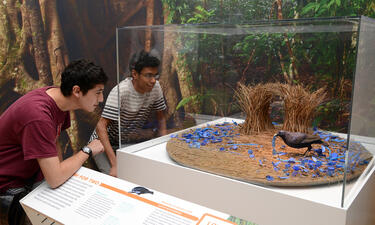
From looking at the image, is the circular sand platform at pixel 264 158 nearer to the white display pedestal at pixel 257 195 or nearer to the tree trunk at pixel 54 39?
the white display pedestal at pixel 257 195

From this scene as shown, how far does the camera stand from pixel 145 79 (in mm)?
1857

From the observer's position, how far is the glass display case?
4.38 ft

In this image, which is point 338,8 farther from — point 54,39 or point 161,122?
point 54,39

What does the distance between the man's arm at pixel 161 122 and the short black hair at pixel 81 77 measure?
1.78 ft

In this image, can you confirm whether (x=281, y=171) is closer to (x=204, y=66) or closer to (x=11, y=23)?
(x=204, y=66)

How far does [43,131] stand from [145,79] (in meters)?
0.71

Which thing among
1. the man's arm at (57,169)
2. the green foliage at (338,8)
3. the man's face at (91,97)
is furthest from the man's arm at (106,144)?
the green foliage at (338,8)

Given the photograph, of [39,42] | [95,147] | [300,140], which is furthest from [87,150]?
[39,42]

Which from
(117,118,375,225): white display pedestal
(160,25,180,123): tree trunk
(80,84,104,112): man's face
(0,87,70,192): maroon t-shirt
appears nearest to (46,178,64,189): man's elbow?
(0,87,70,192): maroon t-shirt

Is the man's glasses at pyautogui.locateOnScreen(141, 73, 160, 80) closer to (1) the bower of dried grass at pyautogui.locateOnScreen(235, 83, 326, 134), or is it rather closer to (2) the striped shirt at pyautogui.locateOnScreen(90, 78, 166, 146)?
(2) the striped shirt at pyautogui.locateOnScreen(90, 78, 166, 146)

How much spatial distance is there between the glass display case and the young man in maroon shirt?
0.39m

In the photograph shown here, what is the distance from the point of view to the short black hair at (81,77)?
1.47 m

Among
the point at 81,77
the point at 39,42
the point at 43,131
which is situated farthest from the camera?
the point at 39,42

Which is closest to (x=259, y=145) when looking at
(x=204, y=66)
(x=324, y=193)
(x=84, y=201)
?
(x=324, y=193)
